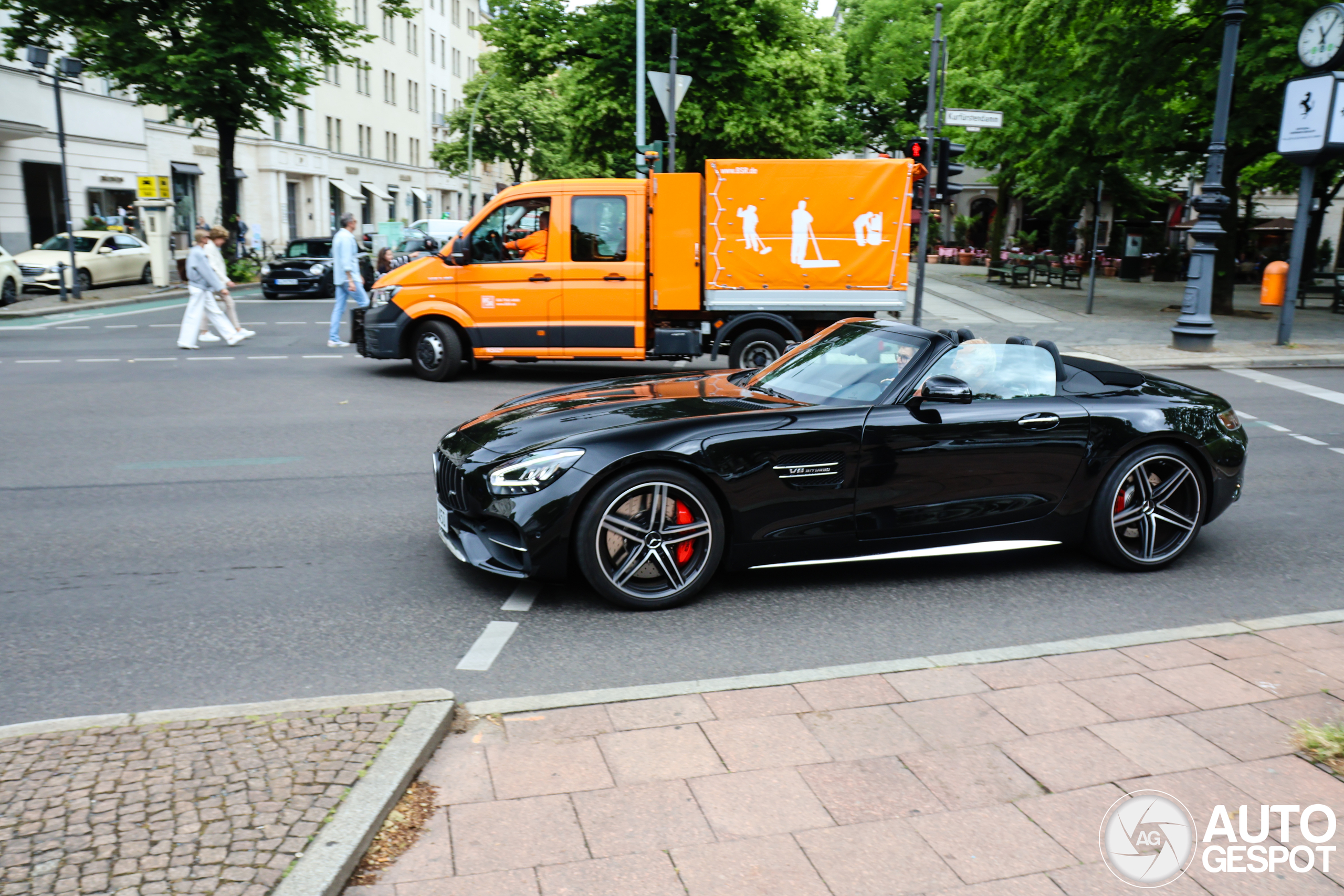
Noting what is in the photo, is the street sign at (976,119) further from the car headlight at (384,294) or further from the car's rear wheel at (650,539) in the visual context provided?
the car's rear wheel at (650,539)

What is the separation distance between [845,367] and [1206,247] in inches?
519

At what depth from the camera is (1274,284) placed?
19844 mm

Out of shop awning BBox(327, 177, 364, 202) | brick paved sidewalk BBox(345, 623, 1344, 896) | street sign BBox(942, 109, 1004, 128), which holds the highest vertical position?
shop awning BBox(327, 177, 364, 202)

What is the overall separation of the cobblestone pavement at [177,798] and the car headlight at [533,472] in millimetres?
1366

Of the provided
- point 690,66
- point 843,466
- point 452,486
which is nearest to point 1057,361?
point 843,466

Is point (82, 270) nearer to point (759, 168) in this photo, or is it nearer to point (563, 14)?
point (563, 14)

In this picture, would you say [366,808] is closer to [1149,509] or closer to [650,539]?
[650,539]

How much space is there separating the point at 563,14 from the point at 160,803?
1392 inches

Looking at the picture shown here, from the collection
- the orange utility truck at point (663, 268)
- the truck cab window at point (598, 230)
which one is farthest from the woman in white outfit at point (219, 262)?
the truck cab window at point (598, 230)

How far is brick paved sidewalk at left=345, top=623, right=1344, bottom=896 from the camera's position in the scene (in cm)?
288

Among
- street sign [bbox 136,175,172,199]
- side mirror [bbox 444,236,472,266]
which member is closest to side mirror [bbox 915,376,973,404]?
side mirror [bbox 444,236,472,266]

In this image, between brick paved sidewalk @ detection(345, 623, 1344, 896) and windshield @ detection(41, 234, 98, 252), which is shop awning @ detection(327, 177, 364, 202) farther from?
brick paved sidewalk @ detection(345, 623, 1344, 896)

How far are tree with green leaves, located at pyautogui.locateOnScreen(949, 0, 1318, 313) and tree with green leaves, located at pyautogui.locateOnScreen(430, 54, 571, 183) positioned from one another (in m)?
38.5

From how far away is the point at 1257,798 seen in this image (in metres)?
3.28
